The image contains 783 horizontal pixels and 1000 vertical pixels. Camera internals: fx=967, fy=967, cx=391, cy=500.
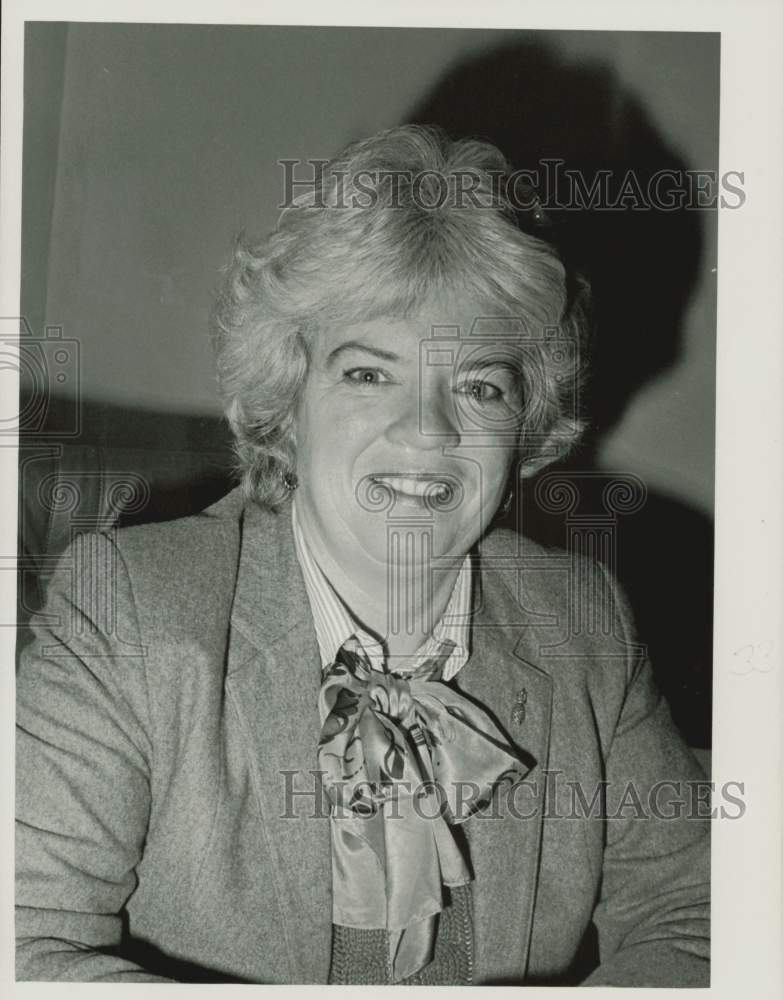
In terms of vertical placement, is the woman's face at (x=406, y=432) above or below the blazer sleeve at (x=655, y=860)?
above

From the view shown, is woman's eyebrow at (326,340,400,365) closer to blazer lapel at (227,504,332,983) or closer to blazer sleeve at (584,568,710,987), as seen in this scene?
blazer lapel at (227,504,332,983)

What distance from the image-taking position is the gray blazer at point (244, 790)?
1.15 meters

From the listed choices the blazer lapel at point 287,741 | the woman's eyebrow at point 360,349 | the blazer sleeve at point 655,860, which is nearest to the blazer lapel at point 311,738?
the blazer lapel at point 287,741

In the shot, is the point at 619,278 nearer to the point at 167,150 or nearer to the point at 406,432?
the point at 406,432

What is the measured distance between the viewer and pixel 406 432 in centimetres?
116

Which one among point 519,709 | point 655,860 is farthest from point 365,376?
point 655,860

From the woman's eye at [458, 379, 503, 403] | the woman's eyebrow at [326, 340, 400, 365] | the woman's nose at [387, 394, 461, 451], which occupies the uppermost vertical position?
the woman's eyebrow at [326, 340, 400, 365]

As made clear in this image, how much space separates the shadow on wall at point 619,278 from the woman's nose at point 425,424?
148mm

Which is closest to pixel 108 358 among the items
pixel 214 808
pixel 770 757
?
pixel 214 808

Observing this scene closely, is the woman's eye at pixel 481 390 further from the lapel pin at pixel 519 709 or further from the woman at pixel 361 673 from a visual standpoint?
the lapel pin at pixel 519 709

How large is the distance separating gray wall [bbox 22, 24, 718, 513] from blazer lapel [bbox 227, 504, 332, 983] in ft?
0.84

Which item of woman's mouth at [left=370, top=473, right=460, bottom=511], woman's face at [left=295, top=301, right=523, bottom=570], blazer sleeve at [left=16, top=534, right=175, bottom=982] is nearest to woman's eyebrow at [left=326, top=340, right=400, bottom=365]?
woman's face at [left=295, top=301, right=523, bottom=570]

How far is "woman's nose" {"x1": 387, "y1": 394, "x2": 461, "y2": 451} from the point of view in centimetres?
115

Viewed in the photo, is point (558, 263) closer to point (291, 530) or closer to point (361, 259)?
point (361, 259)
